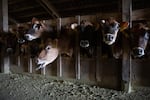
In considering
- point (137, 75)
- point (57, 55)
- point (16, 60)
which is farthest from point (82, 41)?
point (16, 60)

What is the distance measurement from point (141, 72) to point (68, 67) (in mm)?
825

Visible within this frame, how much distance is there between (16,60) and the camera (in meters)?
2.88

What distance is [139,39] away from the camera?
1761 mm

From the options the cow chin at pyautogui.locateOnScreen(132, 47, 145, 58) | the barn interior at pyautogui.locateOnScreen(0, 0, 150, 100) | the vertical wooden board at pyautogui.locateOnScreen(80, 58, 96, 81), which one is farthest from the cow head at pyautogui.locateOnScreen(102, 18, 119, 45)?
the vertical wooden board at pyautogui.locateOnScreen(80, 58, 96, 81)

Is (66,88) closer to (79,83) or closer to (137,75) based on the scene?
(79,83)

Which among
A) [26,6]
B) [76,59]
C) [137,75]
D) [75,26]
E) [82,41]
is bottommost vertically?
[137,75]

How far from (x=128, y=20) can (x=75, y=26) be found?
1.76ft

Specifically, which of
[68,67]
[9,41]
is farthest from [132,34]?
[9,41]

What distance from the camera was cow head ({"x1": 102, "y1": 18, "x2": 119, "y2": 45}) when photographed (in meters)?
1.77

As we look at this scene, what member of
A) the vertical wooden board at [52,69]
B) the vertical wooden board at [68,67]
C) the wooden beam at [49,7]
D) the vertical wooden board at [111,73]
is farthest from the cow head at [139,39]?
the wooden beam at [49,7]

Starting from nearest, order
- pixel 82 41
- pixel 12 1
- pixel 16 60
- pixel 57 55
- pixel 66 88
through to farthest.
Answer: pixel 82 41 → pixel 66 88 → pixel 57 55 → pixel 16 60 → pixel 12 1

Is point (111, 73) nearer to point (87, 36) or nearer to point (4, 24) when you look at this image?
point (87, 36)

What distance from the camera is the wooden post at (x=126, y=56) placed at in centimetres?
183

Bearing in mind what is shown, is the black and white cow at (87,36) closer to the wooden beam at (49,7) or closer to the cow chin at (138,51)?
the cow chin at (138,51)
